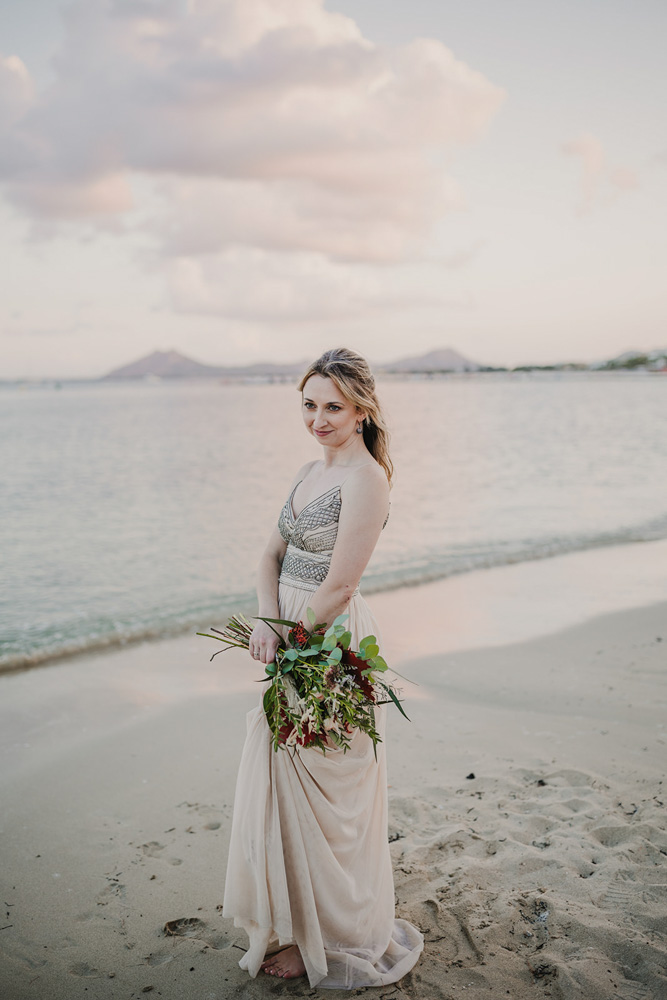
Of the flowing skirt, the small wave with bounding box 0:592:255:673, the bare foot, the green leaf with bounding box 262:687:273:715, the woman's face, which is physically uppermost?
the woman's face

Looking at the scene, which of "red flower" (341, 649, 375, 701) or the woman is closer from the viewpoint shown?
"red flower" (341, 649, 375, 701)

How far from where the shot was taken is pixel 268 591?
348 centimetres

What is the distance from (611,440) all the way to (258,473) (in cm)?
1673

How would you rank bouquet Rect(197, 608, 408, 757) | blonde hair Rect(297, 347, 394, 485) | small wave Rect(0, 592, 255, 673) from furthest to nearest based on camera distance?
small wave Rect(0, 592, 255, 673) < blonde hair Rect(297, 347, 394, 485) < bouquet Rect(197, 608, 408, 757)

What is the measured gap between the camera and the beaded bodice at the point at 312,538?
10.5ft

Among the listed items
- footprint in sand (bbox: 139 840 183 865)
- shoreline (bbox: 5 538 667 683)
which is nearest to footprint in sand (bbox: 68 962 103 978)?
footprint in sand (bbox: 139 840 183 865)

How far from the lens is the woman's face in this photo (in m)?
3.20

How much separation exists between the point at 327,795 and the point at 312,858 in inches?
10.4

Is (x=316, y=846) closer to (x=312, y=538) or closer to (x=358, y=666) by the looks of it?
(x=358, y=666)

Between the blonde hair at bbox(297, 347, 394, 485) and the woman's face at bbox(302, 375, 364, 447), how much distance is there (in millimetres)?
29

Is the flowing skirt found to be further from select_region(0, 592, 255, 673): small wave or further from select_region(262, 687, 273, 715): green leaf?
select_region(0, 592, 255, 673): small wave

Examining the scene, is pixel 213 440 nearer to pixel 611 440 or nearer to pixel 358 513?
pixel 611 440

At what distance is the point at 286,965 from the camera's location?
10.6ft

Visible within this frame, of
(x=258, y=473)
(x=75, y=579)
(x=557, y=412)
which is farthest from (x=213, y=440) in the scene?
(x=557, y=412)
